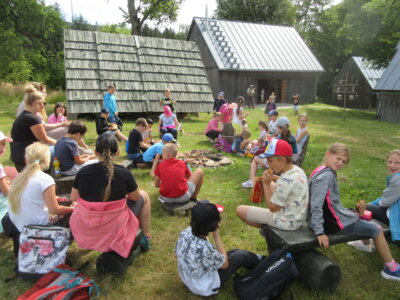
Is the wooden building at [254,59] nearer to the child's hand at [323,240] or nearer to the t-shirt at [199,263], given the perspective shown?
the child's hand at [323,240]

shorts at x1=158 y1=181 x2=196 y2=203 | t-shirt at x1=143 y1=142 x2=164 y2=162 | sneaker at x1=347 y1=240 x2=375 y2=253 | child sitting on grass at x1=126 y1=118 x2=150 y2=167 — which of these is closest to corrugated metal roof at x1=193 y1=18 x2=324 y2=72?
child sitting on grass at x1=126 y1=118 x2=150 y2=167

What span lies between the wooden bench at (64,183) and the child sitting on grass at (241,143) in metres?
5.41

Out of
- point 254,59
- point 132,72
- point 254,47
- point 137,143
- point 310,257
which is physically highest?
point 254,47

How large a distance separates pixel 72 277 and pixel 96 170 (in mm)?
1185

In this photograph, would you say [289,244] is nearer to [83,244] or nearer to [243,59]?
[83,244]

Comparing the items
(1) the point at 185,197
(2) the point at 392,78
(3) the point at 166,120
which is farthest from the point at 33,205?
(2) the point at 392,78

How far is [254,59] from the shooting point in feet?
76.0

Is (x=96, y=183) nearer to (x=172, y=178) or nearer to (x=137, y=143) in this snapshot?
(x=172, y=178)

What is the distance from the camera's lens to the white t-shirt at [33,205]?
10.5 ft

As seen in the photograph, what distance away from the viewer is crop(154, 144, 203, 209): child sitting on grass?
473 cm

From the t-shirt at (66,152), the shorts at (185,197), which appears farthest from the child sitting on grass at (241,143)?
the t-shirt at (66,152)

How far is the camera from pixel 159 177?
491 centimetres

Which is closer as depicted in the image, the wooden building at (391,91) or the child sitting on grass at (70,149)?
the child sitting on grass at (70,149)

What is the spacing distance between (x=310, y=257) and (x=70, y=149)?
4056 millimetres
